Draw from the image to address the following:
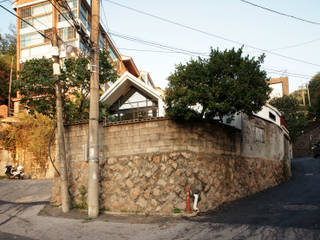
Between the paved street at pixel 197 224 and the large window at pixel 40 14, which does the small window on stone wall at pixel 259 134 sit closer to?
the paved street at pixel 197 224

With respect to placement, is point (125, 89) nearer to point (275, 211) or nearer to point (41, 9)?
point (275, 211)

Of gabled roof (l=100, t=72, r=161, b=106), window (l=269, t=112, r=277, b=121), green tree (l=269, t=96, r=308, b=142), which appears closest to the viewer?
gabled roof (l=100, t=72, r=161, b=106)

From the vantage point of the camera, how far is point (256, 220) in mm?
9914

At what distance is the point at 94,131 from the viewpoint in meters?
11.6

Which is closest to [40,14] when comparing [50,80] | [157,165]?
[50,80]

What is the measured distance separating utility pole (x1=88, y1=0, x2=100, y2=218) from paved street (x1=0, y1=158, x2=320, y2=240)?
2.57ft

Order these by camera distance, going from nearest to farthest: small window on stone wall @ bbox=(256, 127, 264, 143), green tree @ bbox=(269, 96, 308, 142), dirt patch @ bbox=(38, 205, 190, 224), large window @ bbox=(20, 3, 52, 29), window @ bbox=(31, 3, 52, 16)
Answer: dirt patch @ bbox=(38, 205, 190, 224)
small window on stone wall @ bbox=(256, 127, 264, 143)
large window @ bbox=(20, 3, 52, 29)
window @ bbox=(31, 3, 52, 16)
green tree @ bbox=(269, 96, 308, 142)

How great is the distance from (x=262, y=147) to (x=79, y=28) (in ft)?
45.4

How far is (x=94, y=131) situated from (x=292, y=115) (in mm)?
32678

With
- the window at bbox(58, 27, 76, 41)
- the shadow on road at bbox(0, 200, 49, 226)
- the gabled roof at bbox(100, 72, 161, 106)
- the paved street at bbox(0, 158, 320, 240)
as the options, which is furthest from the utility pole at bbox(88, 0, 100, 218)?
the window at bbox(58, 27, 76, 41)

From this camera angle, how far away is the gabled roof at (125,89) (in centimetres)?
1908

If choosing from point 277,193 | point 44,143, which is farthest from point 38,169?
point 277,193

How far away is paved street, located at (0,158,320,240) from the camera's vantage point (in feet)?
27.8

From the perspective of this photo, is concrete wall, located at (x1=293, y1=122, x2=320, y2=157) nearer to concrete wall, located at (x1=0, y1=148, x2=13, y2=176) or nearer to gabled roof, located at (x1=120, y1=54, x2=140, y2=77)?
gabled roof, located at (x1=120, y1=54, x2=140, y2=77)
